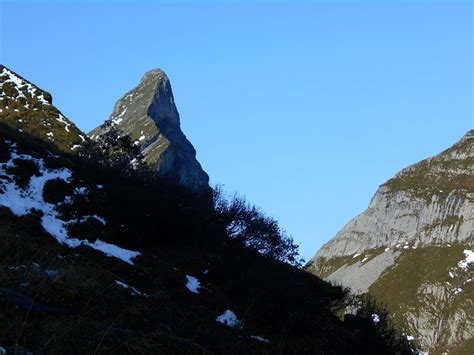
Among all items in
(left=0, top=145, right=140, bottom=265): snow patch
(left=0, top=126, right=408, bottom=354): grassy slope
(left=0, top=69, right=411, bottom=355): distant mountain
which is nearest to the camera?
(left=0, top=126, right=408, bottom=354): grassy slope

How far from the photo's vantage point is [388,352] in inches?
1271

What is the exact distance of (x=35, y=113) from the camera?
5850 centimetres

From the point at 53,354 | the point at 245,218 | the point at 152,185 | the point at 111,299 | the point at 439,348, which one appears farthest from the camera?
the point at 439,348

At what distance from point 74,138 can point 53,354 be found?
53.5 m

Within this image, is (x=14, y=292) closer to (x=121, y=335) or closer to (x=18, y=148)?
(x=121, y=335)

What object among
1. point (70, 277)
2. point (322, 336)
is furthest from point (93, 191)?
A: point (70, 277)

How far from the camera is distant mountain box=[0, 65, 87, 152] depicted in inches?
2161

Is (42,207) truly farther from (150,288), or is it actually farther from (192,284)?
(150,288)

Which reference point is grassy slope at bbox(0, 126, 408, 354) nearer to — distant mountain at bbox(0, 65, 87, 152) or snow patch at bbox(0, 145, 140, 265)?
snow patch at bbox(0, 145, 140, 265)

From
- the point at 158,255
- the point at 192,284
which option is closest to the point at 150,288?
the point at 192,284

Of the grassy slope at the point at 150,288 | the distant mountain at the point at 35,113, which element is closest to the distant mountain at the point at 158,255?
the grassy slope at the point at 150,288

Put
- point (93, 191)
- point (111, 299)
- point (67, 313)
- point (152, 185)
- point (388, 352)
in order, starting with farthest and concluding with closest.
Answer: point (152, 185) → point (93, 191) → point (388, 352) → point (111, 299) → point (67, 313)

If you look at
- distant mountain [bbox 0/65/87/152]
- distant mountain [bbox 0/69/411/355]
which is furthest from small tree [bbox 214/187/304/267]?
distant mountain [bbox 0/65/87/152]

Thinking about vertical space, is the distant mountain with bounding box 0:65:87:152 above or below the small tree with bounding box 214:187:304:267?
above
